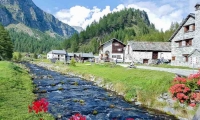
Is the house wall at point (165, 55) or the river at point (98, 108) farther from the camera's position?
the house wall at point (165, 55)

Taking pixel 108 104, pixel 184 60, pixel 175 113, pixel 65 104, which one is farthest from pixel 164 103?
pixel 184 60

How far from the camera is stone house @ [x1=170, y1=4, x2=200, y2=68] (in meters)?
48.5

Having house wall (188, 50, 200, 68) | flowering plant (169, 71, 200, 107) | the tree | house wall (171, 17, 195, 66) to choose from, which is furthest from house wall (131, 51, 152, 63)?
flowering plant (169, 71, 200, 107)

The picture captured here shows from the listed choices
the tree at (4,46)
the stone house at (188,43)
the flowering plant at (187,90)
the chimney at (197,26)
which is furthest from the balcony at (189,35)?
the tree at (4,46)

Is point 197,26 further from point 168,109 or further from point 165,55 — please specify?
point 168,109

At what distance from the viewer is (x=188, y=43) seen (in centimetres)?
5259

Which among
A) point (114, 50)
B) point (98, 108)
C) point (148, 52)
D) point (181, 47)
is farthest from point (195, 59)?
point (114, 50)

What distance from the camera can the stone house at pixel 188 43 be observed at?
4847 cm

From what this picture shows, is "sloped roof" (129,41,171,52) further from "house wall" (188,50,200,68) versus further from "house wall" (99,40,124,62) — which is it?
"house wall" (188,50,200,68)

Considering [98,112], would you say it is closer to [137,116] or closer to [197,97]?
[137,116]

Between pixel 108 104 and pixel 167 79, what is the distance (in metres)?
7.15

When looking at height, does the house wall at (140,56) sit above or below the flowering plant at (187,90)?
above

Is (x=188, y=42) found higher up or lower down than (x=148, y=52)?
higher up

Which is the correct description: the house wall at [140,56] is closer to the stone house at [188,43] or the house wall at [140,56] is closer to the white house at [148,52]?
the white house at [148,52]
